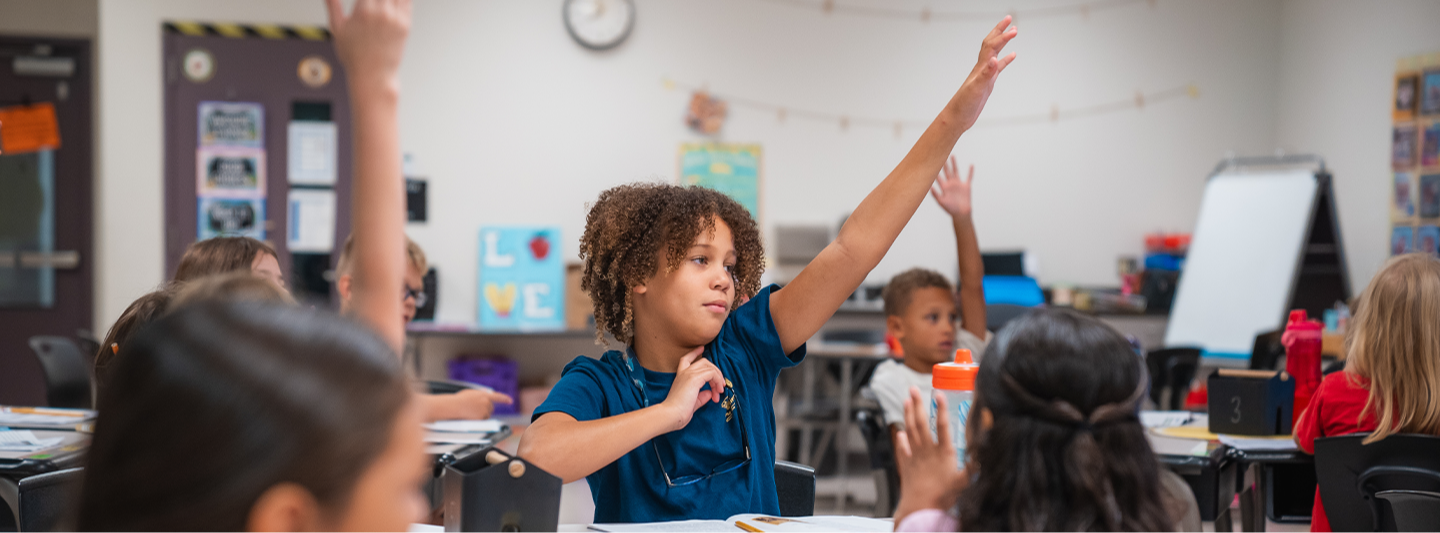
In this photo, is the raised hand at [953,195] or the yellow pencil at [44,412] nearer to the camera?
the raised hand at [953,195]

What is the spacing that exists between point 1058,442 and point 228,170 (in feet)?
18.1

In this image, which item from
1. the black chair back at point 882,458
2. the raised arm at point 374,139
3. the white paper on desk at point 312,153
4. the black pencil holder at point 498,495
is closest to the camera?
the raised arm at point 374,139

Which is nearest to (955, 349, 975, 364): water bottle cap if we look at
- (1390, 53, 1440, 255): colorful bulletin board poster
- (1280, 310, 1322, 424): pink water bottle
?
(1280, 310, 1322, 424): pink water bottle

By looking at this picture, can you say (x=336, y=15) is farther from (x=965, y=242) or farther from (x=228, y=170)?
(x=228, y=170)

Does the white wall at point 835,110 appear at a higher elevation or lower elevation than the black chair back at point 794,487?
higher

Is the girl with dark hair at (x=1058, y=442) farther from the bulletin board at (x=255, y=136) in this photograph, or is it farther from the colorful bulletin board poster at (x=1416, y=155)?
the bulletin board at (x=255, y=136)

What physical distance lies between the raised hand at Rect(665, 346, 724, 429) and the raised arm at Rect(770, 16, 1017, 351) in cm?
17

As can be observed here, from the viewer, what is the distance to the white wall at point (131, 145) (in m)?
A: 5.32

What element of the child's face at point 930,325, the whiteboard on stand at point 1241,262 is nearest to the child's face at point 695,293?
the child's face at point 930,325

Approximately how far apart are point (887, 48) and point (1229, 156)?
2.27 meters

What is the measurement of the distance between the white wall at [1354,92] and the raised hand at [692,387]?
510 centimetres

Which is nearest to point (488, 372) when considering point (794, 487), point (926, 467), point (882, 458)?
point (882, 458)

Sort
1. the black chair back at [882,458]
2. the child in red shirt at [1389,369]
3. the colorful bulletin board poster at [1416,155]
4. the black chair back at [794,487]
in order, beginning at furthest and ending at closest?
the colorful bulletin board poster at [1416,155], the black chair back at [882,458], the child in red shirt at [1389,369], the black chair back at [794,487]

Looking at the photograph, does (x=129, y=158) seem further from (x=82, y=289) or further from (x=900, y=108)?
(x=900, y=108)
